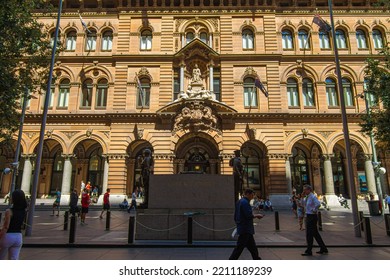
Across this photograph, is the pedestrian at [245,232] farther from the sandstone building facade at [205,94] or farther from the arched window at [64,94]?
the arched window at [64,94]

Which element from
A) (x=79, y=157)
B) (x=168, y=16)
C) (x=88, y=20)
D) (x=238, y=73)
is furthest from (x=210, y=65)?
(x=79, y=157)

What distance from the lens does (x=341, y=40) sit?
28891 millimetres

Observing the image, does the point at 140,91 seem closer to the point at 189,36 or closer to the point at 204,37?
the point at 189,36

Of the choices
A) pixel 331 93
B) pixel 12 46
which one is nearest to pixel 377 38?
pixel 331 93

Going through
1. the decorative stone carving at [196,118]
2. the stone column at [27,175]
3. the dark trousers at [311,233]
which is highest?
the decorative stone carving at [196,118]

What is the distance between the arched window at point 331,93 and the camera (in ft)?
90.0

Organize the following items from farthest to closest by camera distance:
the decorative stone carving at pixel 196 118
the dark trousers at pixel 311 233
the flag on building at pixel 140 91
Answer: the flag on building at pixel 140 91, the decorative stone carving at pixel 196 118, the dark trousers at pixel 311 233

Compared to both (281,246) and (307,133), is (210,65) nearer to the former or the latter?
(307,133)

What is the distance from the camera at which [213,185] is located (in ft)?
36.4

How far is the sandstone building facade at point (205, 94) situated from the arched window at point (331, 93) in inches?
4.4

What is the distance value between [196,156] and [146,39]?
14.3 m

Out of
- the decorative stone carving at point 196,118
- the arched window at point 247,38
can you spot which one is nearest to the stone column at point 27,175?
the decorative stone carving at point 196,118

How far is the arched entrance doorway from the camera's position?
1059 inches

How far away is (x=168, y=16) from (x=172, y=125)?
12781mm
